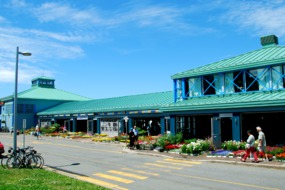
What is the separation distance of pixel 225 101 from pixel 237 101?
1382 mm

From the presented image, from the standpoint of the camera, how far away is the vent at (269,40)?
2739 cm

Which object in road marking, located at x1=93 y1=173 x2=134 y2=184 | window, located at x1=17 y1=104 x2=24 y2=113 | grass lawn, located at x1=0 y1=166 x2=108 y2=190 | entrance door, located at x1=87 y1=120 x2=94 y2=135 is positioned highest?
window, located at x1=17 y1=104 x2=24 y2=113

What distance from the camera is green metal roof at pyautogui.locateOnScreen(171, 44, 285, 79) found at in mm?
22906

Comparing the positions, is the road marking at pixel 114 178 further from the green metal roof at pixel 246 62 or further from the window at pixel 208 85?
the window at pixel 208 85

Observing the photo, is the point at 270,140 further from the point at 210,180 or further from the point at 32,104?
the point at 32,104

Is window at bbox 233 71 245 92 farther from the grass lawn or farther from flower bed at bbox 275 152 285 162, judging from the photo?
the grass lawn

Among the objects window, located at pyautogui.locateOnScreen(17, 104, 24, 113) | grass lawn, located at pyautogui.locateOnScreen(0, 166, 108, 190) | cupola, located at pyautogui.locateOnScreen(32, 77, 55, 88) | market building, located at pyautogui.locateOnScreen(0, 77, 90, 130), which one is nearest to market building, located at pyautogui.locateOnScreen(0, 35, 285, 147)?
grass lawn, located at pyautogui.locateOnScreen(0, 166, 108, 190)

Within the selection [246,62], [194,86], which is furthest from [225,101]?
[194,86]

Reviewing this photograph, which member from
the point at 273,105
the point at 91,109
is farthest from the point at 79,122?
the point at 273,105

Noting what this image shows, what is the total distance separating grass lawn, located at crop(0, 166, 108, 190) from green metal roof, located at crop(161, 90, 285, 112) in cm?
1376

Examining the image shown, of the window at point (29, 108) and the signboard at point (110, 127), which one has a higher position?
the window at point (29, 108)

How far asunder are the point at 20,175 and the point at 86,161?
5808 millimetres

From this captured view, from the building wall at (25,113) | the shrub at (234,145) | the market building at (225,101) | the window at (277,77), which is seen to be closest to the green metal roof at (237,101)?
the market building at (225,101)

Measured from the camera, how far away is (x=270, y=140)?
90.0 ft
